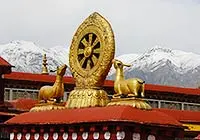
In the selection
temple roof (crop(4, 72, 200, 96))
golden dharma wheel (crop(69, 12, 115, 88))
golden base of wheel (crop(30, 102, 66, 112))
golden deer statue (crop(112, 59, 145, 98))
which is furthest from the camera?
temple roof (crop(4, 72, 200, 96))

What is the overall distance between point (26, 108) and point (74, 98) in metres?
10.6

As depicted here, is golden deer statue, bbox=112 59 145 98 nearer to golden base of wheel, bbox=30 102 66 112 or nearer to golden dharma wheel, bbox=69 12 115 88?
golden dharma wheel, bbox=69 12 115 88

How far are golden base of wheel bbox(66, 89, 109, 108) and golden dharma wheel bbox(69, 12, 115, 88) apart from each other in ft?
0.80

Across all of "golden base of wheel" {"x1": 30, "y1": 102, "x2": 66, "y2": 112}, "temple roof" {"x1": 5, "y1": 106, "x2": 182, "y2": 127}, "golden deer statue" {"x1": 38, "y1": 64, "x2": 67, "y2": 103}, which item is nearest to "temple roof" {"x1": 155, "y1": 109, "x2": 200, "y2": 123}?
"golden deer statue" {"x1": 38, "y1": 64, "x2": 67, "y2": 103}

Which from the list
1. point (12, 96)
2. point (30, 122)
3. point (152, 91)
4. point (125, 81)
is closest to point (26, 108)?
point (12, 96)

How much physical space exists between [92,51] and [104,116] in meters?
2.63

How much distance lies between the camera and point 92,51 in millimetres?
19203

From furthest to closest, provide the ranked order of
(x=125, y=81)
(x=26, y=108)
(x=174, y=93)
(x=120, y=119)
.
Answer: (x=174, y=93)
(x=26, y=108)
(x=125, y=81)
(x=120, y=119)

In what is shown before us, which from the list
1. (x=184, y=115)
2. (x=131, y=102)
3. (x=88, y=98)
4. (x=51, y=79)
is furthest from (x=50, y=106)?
(x=51, y=79)

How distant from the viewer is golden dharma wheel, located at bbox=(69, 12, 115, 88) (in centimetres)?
1869

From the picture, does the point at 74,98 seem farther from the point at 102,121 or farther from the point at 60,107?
the point at 102,121

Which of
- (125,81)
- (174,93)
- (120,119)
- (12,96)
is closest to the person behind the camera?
(120,119)

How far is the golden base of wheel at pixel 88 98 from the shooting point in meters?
18.7

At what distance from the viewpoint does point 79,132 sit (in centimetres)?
1802
